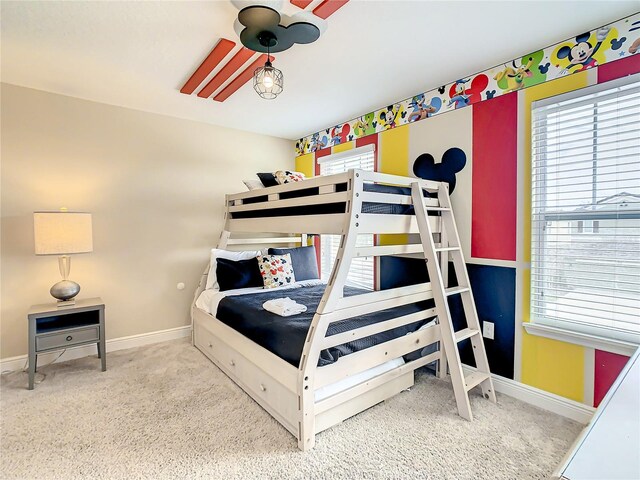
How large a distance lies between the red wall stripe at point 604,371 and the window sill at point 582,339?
40mm

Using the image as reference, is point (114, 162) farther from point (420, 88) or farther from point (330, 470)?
point (330, 470)

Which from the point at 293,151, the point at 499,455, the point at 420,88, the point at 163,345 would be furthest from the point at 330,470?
the point at 293,151

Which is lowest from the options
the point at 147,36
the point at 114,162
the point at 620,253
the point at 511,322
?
the point at 511,322

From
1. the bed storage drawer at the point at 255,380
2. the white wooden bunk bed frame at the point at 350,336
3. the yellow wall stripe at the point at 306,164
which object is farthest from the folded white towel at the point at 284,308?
the yellow wall stripe at the point at 306,164

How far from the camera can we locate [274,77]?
72.9 inches

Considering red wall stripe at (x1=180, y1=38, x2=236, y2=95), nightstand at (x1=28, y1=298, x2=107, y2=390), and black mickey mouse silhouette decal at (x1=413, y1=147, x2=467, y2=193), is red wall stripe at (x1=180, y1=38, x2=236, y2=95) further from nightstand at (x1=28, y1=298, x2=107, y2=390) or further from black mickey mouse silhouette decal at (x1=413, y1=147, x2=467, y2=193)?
nightstand at (x1=28, y1=298, x2=107, y2=390)

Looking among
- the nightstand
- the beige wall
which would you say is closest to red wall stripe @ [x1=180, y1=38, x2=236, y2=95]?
the beige wall

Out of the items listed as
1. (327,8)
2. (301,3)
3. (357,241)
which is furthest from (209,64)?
(357,241)

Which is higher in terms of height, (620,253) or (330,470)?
(620,253)

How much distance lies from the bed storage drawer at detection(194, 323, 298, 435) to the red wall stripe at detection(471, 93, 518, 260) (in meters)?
1.79

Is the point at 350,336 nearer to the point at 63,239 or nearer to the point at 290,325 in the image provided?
the point at 290,325

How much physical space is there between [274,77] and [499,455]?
2454 mm

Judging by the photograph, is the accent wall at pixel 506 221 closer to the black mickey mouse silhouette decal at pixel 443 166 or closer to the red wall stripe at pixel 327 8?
the black mickey mouse silhouette decal at pixel 443 166

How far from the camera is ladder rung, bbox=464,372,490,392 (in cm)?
207
